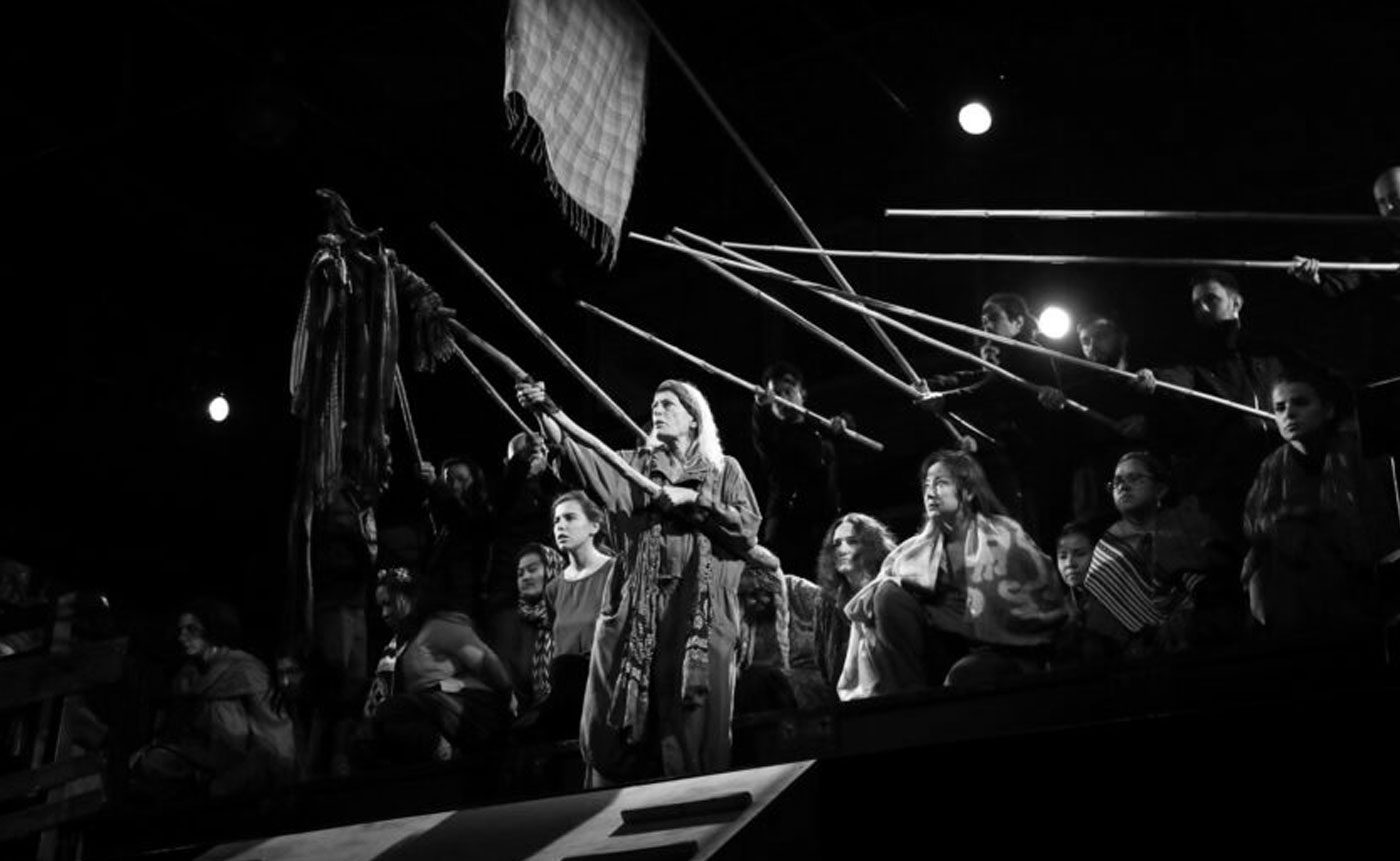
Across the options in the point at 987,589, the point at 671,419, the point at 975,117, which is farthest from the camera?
the point at 975,117

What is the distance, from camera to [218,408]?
10.9 meters

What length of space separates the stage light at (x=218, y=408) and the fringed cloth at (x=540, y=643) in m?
3.84

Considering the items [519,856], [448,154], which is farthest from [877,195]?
[519,856]

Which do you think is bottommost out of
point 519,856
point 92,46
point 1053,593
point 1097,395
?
point 519,856

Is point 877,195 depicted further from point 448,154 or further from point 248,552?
point 248,552

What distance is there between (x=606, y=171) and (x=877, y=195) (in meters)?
3.10

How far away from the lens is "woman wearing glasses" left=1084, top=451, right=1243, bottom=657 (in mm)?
5957

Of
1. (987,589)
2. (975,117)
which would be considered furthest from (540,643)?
(975,117)

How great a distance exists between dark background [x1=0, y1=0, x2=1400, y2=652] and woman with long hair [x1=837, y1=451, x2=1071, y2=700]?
1617 mm

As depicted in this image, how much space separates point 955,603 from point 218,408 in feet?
19.3

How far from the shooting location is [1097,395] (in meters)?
7.28

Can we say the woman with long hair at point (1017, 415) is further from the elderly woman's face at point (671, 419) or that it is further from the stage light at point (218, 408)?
the stage light at point (218, 408)

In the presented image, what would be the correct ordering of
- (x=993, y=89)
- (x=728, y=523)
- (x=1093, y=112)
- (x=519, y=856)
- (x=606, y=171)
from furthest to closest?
(x=1093, y=112) → (x=993, y=89) → (x=606, y=171) → (x=728, y=523) → (x=519, y=856)

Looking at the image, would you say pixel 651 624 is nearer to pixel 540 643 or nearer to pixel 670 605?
pixel 670 605
